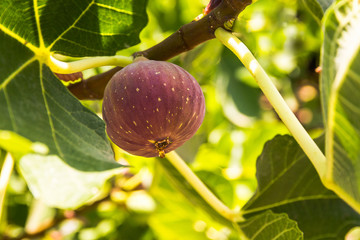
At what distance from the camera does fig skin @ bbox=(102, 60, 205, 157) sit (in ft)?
2.92

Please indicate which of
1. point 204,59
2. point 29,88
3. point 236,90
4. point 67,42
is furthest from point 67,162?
point 236,90

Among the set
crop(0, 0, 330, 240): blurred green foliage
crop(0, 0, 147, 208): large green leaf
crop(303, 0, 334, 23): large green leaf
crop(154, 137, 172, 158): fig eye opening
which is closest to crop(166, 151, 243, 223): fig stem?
crop(154, 137, 172, 158): fig eye opening

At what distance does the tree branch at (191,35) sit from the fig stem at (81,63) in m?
0.04

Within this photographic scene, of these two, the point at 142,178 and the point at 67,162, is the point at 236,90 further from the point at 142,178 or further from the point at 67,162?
the point at 67,162

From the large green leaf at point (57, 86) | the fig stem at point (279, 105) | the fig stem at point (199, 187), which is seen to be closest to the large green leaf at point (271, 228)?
the fig stem at point (199, 187)

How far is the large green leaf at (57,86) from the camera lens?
73 cm

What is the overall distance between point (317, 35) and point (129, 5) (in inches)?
76.1

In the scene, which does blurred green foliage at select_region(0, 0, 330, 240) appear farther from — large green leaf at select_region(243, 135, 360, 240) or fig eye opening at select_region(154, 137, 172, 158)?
fig eye opening at select_region(154, 137, 172, 158)

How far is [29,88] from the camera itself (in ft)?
2.92

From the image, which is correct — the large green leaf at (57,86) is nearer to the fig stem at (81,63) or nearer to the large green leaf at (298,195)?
the fig stem at (81,63)

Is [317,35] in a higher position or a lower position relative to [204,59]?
higher

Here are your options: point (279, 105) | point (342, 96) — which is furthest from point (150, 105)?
point (342, 96)

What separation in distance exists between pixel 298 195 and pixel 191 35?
1.66ft

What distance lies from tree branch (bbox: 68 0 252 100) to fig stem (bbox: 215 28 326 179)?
3cm
